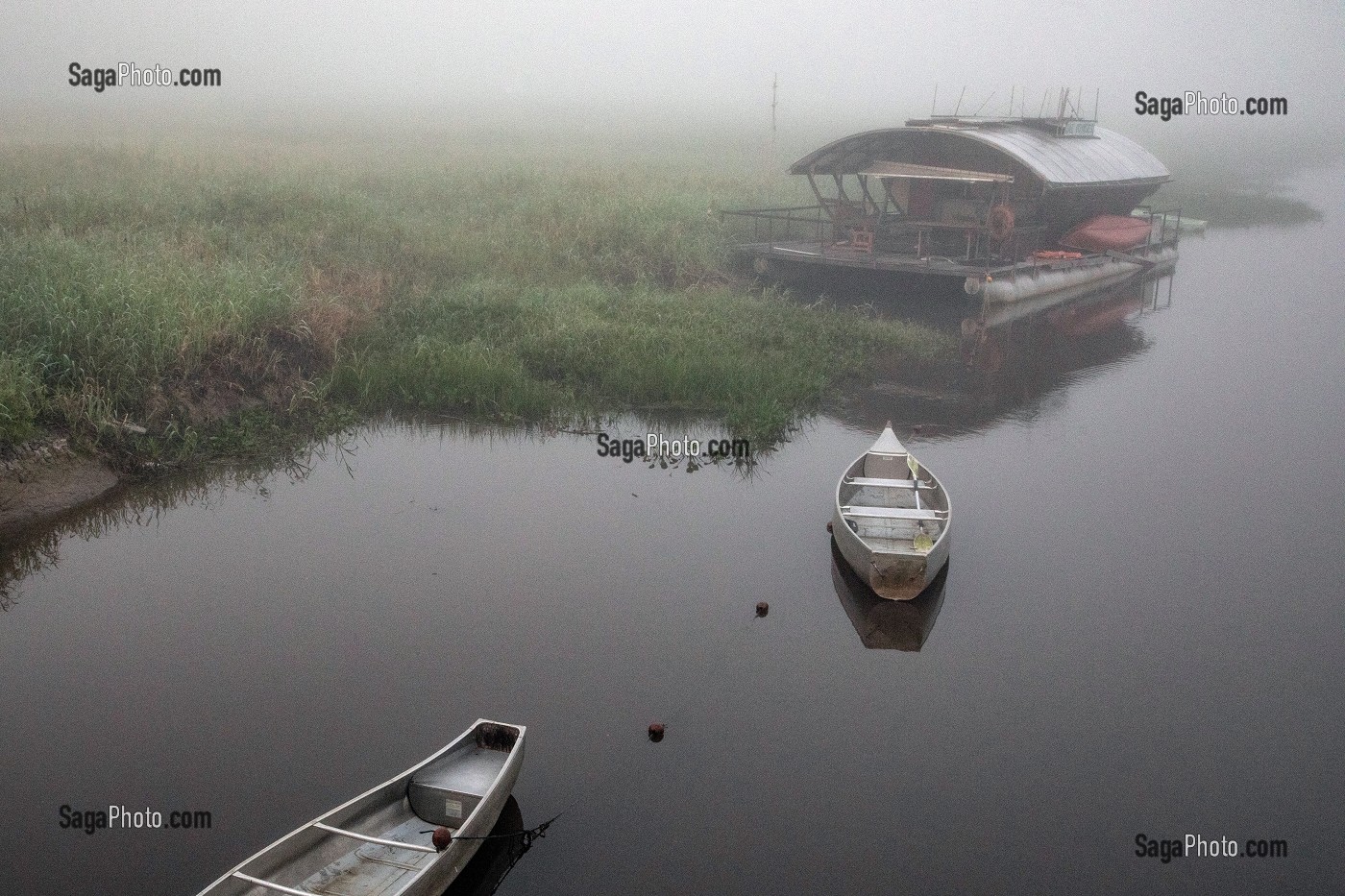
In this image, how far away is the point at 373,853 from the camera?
7352 mm

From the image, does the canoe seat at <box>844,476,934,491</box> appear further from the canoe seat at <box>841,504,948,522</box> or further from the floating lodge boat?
the floating lodge boat

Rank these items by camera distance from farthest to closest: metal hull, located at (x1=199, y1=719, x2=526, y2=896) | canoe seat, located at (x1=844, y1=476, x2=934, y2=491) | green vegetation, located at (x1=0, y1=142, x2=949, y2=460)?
1. green vegetation, located at (x1=0, y1=142, x2=949, y2=460)
2. canoe seat, located at (x1=844, y1=476, x2=934, y2=491)
3. metal hull, located at (x1=199, y1=719, x2=526, y2=896)

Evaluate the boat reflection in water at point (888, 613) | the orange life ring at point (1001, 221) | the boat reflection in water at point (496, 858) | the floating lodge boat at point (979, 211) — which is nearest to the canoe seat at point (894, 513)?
the boat reflection in water at point (888, 613)

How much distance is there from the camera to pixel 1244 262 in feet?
113

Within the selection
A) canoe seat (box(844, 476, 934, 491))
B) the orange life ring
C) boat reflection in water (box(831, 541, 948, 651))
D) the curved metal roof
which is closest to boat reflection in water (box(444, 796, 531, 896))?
boat reflection in water (box(831, 541, 948, 651))

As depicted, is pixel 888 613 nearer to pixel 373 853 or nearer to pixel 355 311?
pixel 373 853

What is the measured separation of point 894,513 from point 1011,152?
1557 cm

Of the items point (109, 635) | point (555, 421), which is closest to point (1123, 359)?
point (555, 421)

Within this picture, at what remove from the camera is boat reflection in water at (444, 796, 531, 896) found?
771 cm

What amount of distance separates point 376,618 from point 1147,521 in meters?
9.36

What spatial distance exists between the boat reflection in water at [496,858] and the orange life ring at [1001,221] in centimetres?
2045

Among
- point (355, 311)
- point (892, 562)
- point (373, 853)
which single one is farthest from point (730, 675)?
point (355, 311)

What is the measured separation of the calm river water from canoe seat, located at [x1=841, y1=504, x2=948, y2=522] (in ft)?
2.27

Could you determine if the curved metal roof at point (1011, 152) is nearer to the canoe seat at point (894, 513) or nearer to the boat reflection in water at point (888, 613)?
the canoe seat at point (894, 513)
